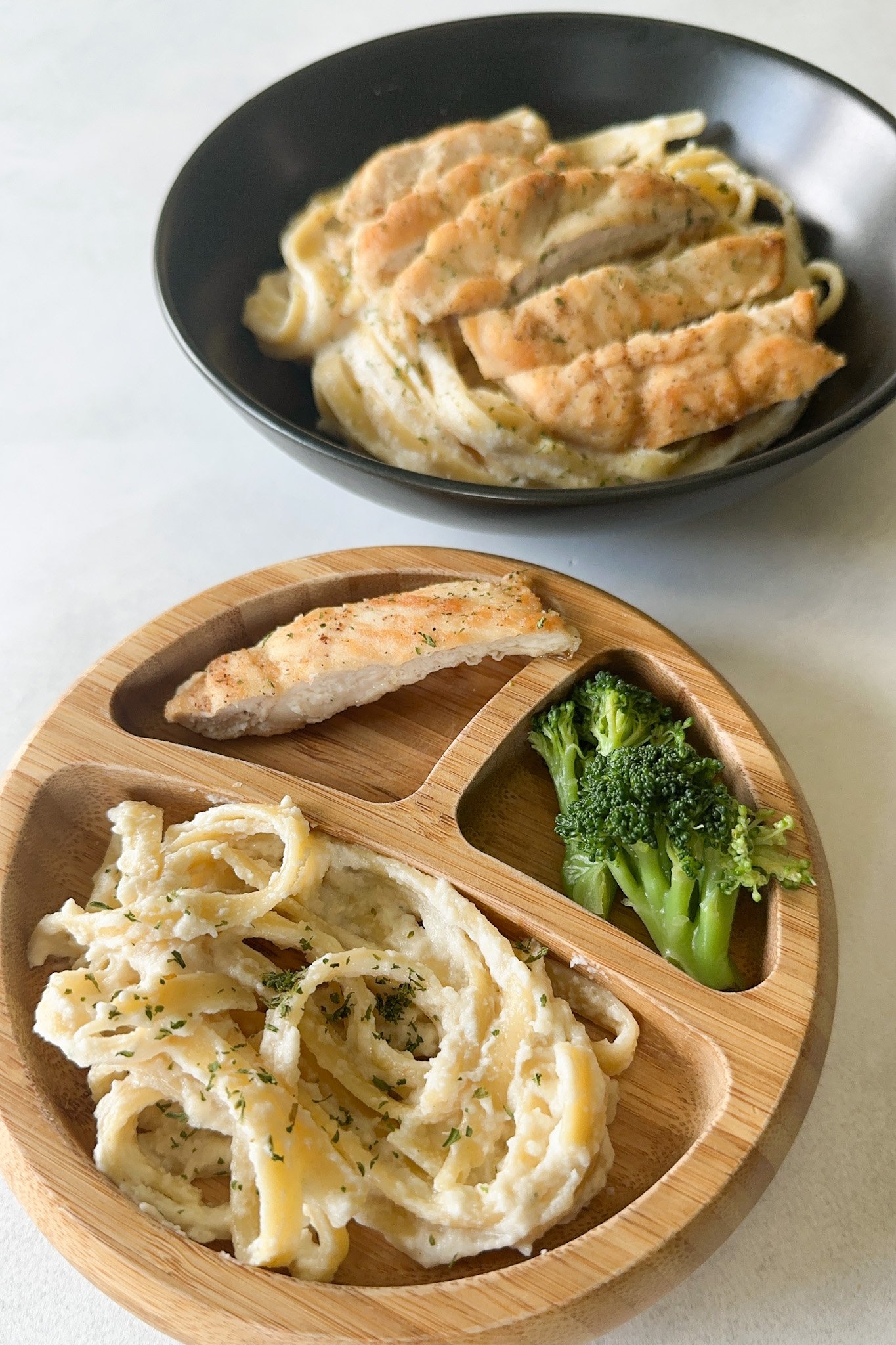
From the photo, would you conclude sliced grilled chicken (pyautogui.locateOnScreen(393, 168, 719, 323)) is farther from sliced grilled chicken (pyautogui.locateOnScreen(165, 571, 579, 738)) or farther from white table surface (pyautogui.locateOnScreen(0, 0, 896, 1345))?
sliced grilled chicken (pyautogui.locateOnScreen(165, 571, 579, 738))

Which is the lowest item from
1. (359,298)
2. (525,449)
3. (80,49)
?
(525,449)

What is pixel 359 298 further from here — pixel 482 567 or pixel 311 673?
pixel 311 673

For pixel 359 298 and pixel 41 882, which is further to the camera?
pixel 359 298

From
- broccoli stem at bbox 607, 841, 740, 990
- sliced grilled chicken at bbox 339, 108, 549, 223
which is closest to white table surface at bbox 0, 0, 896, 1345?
broccoli stem at bbox 607, 841, 740, 990

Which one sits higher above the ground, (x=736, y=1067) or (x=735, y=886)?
(x=735, y=886)

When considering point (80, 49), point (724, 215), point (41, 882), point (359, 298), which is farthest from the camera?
point (80, 49)

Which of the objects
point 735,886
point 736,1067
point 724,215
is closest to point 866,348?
point 724,215

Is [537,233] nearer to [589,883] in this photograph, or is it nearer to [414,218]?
A: [414,218]
